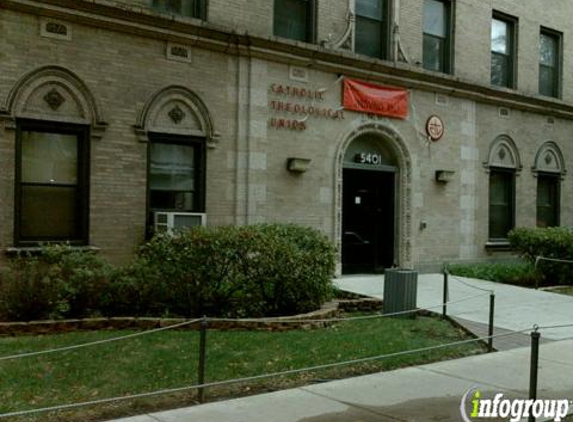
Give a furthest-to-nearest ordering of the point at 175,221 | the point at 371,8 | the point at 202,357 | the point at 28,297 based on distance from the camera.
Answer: the point at 371,8
the point at 175,221
the point at 28,297
the point at 202,357

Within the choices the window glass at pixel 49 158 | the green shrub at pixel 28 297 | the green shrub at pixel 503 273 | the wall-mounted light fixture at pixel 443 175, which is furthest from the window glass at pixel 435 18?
the green shrub at pixel 28 297

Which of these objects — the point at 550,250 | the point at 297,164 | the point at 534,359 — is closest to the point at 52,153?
the point at 297,164

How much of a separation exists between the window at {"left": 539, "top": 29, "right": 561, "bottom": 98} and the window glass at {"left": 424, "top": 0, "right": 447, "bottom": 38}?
15.8ft

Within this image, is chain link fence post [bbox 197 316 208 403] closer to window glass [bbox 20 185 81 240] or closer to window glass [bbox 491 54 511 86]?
window glass [bbox 20 185 81 240]

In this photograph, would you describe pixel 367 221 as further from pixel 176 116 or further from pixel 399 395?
pixel 399 395

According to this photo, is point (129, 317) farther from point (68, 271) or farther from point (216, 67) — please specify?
point (216, 67)

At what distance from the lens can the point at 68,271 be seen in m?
10.3

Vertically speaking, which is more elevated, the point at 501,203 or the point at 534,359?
the point at 501,203

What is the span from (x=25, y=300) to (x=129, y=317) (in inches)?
58.0

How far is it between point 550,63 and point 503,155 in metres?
4.25

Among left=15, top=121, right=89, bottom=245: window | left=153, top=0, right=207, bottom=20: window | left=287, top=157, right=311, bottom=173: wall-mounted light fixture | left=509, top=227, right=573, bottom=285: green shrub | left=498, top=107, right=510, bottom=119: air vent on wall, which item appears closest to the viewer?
left=15, top=121, right=89, bottom=245: window

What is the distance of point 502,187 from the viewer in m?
20.5

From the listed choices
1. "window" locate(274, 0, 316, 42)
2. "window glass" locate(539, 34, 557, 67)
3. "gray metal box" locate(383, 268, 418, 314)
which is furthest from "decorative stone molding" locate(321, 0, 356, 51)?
"window glass" locate(539, 34, 557, 67)

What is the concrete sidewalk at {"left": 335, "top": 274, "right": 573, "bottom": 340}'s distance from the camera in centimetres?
1148
